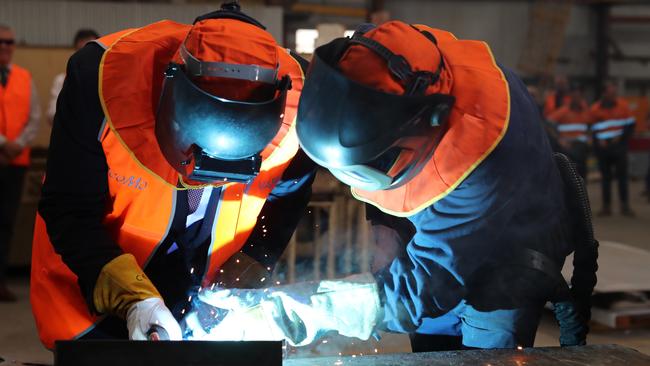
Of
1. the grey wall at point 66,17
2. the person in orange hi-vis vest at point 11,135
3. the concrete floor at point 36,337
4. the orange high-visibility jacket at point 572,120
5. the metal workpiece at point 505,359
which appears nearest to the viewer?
the metal workpiece at point 505,359

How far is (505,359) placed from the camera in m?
1.65

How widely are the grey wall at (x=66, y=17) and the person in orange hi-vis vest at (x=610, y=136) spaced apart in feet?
18.4

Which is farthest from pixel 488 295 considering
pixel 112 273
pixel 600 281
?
pixel 600 281

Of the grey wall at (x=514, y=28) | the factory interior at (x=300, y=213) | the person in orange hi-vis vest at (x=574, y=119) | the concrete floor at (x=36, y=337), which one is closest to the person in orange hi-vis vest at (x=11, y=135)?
the concrete floor at (x=36, y=337)

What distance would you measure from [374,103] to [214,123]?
0.42 metres

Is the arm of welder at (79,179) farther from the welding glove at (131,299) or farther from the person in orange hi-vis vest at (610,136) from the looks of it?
the person in orange hi-vis vest at (610,136)

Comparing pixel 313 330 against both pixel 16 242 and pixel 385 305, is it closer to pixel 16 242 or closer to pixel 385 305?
pixel 385 305

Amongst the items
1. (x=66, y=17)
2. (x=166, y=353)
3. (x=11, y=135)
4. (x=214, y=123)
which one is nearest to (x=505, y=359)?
(x=166, y=353)

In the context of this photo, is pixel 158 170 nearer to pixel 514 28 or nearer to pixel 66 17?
pixel 66 17

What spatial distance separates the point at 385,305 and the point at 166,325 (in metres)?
0.58

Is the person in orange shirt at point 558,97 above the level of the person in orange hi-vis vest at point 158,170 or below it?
below

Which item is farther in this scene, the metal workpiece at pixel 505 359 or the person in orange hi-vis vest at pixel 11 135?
the person in orange hi-vis vest at pixel 11 135

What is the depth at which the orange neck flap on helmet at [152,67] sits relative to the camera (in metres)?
1.76

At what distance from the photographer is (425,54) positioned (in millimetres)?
1607
